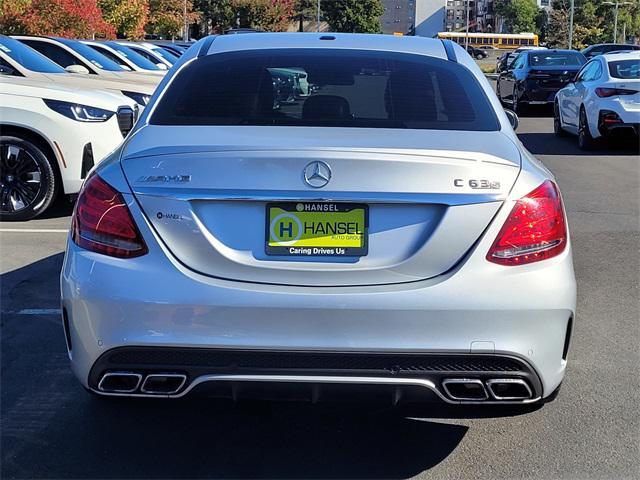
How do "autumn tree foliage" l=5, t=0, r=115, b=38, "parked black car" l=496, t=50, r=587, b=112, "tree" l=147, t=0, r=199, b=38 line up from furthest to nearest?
"tree" l=147, t=0, r=199, b=38 → "autumn tree foliage" l=5, t=0, r=115, b=38 → "parked black car" l=496, t=50, r=587, b=112

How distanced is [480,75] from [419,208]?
128cm

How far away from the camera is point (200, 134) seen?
3.25 meters

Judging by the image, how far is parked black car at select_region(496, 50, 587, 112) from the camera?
68.2ft

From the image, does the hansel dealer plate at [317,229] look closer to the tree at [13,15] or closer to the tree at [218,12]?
the tree at [13,15]

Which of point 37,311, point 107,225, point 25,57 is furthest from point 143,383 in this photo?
point 25,57

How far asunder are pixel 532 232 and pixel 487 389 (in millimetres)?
602

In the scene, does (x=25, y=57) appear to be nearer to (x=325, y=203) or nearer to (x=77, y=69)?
(x=77, y=69)

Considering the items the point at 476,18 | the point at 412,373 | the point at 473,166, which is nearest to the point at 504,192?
the point at 473,166

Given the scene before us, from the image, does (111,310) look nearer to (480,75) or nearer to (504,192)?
(504,192)

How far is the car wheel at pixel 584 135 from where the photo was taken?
13.9m

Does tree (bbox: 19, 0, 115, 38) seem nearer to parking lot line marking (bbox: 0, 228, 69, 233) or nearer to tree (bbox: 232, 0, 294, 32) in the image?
parking lot line marking (bbox: 0, 228, 69, 233)

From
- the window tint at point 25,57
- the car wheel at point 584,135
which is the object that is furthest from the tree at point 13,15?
the car wheel at point 584,135

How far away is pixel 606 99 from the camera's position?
13148 millimetres

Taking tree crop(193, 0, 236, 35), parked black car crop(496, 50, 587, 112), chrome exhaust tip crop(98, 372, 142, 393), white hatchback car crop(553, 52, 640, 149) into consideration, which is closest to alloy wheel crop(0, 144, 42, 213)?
chrome exhaust tip crop(98, 372, 142, 393)
